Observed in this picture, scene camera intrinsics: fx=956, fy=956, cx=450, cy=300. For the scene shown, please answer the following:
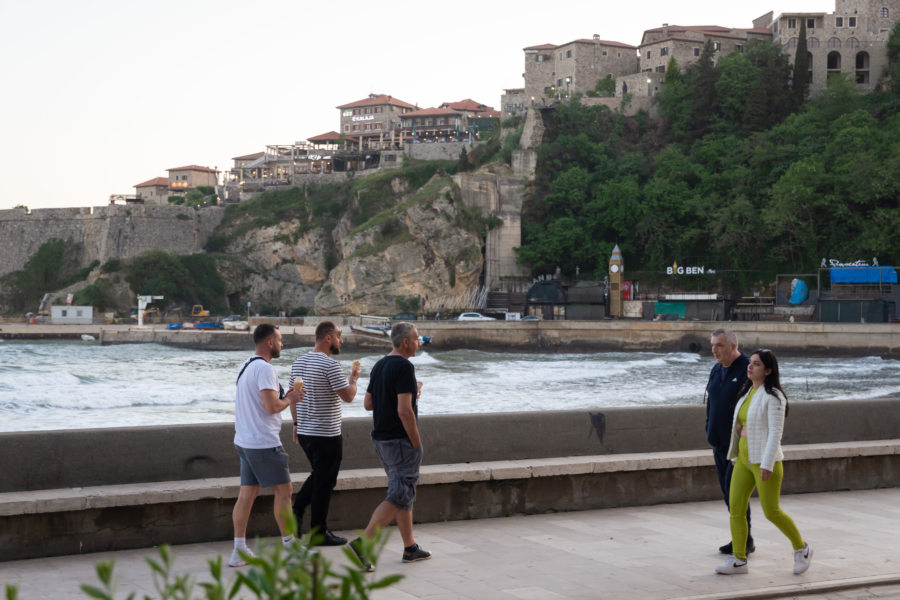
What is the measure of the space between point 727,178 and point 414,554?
61.2m

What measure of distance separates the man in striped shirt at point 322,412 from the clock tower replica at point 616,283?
57122 millimetres

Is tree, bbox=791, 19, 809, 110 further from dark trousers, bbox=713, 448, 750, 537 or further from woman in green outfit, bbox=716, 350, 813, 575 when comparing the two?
woman in green outfit, bbox=716, 350, 813, 575

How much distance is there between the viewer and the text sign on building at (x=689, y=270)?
6200cm

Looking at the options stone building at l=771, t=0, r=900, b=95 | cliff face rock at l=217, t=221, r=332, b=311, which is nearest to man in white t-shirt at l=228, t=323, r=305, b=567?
stone building at l=771, t=0, r=900, b=95

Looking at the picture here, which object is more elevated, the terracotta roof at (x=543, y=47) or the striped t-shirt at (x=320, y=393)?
the terracotta roof at (x=543, y=47)

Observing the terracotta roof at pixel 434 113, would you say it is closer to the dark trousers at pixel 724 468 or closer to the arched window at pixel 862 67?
the arched window at pixel 862 67

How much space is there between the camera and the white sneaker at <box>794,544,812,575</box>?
236 inches

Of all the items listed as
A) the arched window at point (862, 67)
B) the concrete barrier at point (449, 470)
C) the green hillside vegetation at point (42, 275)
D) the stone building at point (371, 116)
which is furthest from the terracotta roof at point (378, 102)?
the concrete barrier at point (449, 470)

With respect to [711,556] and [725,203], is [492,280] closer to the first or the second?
[725,203]

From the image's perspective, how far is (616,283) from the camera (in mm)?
62719

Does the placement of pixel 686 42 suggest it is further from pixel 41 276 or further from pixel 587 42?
pixel 41 276

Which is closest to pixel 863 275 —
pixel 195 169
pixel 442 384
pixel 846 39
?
pixel 846 39

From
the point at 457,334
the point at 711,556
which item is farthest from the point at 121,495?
the point at 457,334

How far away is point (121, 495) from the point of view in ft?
20.9
